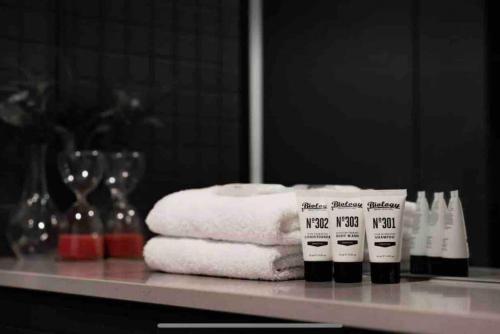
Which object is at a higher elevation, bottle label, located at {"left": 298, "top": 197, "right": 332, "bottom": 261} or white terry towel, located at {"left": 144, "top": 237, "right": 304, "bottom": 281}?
bottle label, located at {"left": 298, "top": 197, "right": 332, "bottom": 261}

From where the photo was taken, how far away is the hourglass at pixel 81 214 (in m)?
1.78

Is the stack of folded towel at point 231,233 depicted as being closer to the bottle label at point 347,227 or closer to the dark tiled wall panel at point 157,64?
the bottle label at point 347,227

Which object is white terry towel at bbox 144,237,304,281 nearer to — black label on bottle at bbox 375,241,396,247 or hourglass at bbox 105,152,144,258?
black label on bottle at bbox 375,241,396,247

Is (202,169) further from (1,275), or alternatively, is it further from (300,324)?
(300,324)

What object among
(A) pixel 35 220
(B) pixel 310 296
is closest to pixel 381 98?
(B) pixel 310 296

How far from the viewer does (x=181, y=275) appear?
1373 millimetres

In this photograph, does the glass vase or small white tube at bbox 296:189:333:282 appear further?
the glass vase

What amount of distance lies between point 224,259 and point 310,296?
0.28 m

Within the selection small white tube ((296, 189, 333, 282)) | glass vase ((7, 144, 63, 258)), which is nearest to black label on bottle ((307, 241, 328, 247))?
small white tube ((296, 189, 333, 282))

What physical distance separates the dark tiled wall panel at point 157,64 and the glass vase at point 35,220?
0.23 ft

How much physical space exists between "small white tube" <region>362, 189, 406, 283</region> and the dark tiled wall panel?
0.78 m

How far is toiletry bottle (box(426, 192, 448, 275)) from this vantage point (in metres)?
1.33

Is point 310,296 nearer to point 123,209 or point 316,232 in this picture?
point 316,232

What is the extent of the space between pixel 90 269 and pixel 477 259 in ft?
2.03
